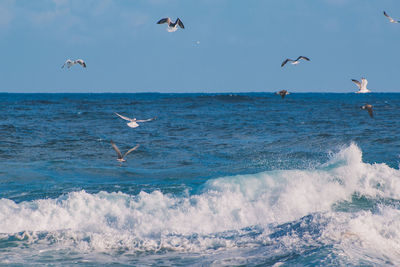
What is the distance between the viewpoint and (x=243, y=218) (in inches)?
406

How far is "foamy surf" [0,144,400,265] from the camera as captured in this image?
25.6 ft

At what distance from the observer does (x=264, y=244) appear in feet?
26.1

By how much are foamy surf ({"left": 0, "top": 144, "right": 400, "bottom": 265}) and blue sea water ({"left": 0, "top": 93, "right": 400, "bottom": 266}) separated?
0.03 meters

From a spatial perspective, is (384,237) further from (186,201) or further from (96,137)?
(96,137)

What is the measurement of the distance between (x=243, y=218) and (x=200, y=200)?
1.21m

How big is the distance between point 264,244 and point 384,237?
1.87 meters
